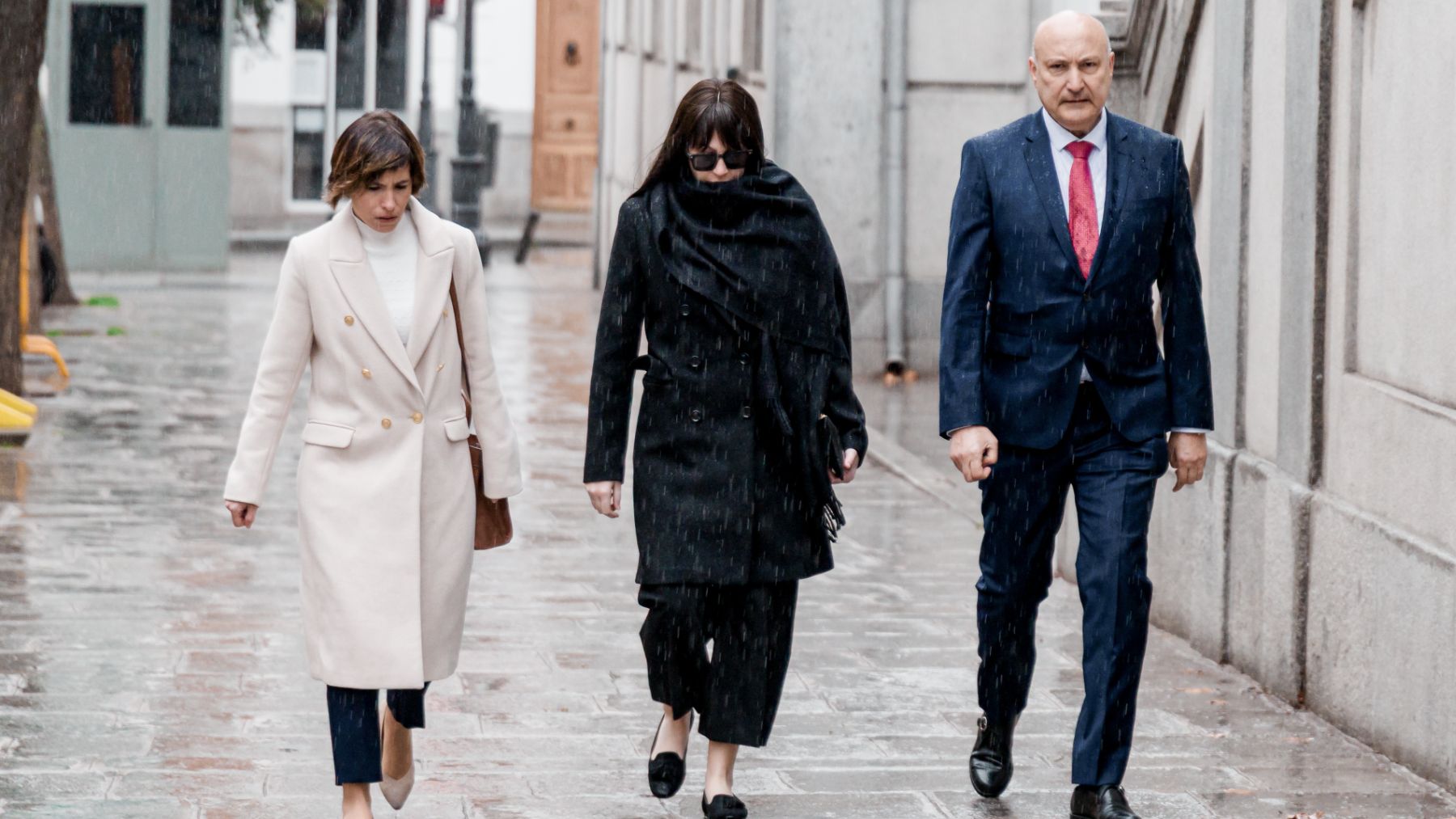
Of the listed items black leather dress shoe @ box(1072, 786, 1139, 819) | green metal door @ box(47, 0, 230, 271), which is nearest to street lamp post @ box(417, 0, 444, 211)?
green metal door @ box(47, 0, 230, 271)

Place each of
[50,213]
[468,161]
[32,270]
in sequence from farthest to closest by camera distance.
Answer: [468,161]
[50,213]
[32,270]

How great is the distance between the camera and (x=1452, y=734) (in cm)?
575

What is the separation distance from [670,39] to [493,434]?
17756 mm

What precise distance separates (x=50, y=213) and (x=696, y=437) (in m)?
15.7

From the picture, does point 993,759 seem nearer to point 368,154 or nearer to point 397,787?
point 397,787

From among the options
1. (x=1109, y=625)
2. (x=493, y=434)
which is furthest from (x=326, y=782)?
(x=1109, y=625)

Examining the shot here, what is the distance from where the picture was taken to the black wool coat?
5422mm

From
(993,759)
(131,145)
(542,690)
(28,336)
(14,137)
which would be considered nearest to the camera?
(993,759)

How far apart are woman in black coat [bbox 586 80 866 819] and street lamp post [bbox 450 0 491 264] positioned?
21313 millimetres

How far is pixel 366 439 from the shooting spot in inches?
203

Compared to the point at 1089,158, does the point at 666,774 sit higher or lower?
lower

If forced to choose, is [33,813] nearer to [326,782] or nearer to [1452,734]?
[326,782]

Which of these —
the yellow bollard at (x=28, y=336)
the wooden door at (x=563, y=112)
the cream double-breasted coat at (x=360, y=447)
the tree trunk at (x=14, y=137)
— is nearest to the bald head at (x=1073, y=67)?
the cream double-breasted coat at (x=360, y=447)

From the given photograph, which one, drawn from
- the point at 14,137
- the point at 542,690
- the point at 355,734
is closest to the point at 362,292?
the point at 355,734
